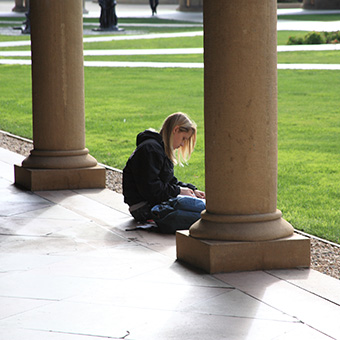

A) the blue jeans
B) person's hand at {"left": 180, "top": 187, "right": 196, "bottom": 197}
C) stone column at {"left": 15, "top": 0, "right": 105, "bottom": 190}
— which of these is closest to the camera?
the blue jeans

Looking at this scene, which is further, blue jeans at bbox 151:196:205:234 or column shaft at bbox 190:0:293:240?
blue jeans at bbox 151:196:205:234

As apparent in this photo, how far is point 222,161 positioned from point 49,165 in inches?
135

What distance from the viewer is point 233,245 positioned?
5148 millimetres

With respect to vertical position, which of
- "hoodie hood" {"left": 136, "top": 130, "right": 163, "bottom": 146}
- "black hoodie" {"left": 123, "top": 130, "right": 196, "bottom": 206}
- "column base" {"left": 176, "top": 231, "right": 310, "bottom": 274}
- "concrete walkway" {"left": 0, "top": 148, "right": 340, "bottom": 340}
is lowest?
"concrete walkway" {"left": 0, "top": 148, "right": 340, "bottom": 340}

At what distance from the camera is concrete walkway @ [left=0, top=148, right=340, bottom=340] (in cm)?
409

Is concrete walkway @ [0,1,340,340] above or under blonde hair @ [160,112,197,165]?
under

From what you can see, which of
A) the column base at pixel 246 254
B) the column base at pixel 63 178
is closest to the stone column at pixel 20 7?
the column base at pixel 63 178

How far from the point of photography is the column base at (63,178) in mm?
8141

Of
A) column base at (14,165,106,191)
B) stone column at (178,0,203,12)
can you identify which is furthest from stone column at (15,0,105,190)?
stone column at (178,0,203,12)

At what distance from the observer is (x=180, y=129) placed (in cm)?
637

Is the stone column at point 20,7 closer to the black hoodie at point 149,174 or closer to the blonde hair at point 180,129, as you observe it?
the black hoodie at point 149,174

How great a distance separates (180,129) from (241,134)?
131cm

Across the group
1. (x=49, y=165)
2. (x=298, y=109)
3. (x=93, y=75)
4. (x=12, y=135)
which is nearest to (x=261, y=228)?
(x=49, y=165)

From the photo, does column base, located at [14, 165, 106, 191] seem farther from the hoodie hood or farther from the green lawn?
the hoodie hood
